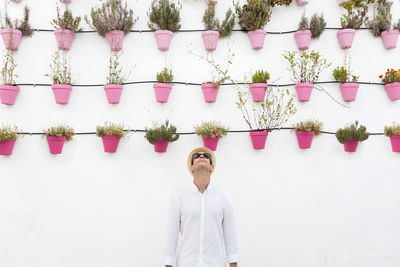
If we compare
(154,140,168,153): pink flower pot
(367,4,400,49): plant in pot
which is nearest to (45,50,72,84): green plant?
(154,140,168,153): pink flower pot

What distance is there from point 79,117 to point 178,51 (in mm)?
1461

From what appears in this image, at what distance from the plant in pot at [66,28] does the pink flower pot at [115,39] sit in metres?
0.42

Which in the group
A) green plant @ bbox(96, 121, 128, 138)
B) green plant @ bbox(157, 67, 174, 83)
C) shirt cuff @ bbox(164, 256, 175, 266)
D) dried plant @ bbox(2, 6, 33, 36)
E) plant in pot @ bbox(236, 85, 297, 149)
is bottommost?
shirt cuff @ bbox(164, 256, 175, 266)

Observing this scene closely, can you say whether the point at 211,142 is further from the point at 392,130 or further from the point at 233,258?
the point at 392,130

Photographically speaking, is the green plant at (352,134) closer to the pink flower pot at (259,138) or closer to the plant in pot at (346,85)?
the plant in pot at (346,85)

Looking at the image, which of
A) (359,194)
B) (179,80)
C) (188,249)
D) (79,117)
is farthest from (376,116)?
(79,117)

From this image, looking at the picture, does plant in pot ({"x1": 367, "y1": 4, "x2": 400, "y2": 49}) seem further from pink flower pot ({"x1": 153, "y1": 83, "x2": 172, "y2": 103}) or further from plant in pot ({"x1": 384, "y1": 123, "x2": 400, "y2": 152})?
pink flower pot ({"x1": 153, "y1": 83, "x2": 172, "y2": 103})

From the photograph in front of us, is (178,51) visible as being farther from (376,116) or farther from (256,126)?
(376,116)

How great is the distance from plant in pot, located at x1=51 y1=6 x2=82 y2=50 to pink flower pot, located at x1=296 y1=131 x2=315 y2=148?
9.73ft

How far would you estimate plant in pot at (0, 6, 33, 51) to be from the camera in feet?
14.1

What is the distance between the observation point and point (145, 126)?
4402mm

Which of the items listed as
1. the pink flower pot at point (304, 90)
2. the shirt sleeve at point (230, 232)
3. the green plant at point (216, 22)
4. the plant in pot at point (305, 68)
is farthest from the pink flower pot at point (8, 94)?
the pink flower pot at point (304, 90)

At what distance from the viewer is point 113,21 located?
14.3ft

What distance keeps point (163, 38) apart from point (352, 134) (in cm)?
255
